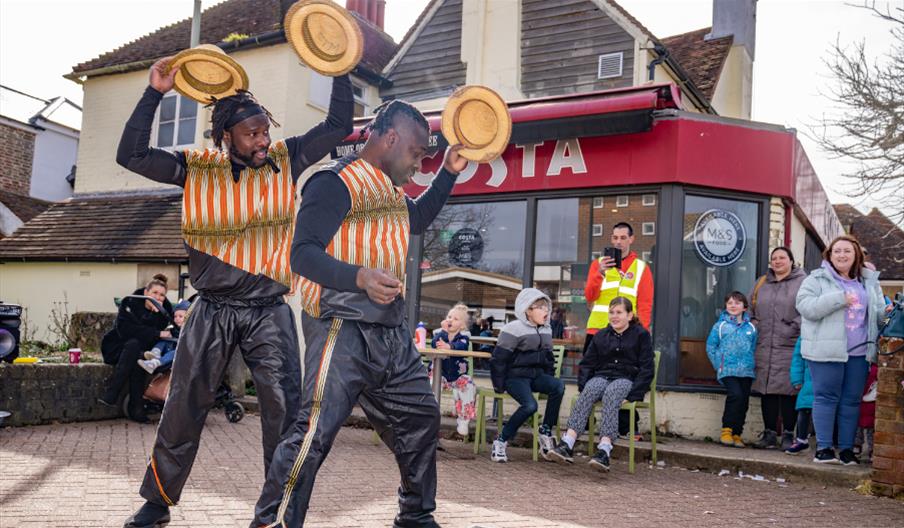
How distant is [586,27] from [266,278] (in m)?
12.4

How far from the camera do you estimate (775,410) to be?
8.19 metres

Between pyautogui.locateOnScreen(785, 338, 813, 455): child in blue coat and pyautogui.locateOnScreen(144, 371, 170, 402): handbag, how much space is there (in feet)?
20.6

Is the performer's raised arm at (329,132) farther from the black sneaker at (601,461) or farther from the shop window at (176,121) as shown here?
the shop window at (176,121)

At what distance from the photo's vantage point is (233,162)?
399 centimetres

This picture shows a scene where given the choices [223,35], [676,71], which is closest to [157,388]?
[676,71]

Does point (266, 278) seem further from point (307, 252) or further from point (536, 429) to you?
point (536, 429)

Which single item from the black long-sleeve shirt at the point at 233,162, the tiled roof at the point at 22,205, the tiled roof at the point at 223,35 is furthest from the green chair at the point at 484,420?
the tiled roof at the point at 22,205

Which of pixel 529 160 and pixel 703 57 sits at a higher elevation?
pixel 703 57

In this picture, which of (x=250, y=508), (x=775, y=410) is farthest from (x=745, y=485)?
(x=250, y=508)

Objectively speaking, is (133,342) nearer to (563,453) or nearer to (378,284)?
(563,453)

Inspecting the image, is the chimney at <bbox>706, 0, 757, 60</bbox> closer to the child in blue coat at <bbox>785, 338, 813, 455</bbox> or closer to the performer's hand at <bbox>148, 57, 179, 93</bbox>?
the child in blue coat at <bbox>785, 338, 813, 455</bbox>

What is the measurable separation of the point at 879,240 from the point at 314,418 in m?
34.6

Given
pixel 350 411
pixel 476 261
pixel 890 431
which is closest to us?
pixel 350 411

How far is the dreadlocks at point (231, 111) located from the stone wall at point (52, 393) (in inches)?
225
